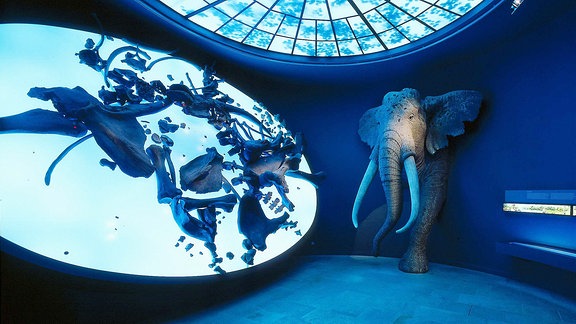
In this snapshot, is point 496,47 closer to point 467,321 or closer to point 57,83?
point 467,321

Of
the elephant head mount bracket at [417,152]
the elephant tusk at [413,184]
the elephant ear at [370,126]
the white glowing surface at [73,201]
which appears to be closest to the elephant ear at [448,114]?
the elephant head mount bracket at [417,152]

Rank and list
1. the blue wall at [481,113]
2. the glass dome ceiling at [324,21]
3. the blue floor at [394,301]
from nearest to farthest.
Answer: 1. the blue floor at [394,301]
2. the blue wall at [481,113]
3. the glass dome ceiling at [324,21]

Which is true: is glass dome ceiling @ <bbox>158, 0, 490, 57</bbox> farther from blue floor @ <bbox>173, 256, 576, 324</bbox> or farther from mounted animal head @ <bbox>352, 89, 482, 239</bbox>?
blue floor @ <bbox>173, 256, 576, 324</bbox>

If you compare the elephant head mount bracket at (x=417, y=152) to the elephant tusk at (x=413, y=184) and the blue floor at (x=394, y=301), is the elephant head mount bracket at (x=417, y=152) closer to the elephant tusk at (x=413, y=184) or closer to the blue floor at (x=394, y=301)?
the elephant tusk at (x=413, y=184)

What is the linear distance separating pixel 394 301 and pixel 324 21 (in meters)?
5.09

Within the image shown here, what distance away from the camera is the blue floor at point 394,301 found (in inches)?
111

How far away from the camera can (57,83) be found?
9.00 feet

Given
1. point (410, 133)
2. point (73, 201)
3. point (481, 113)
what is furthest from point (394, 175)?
point (73, 201)

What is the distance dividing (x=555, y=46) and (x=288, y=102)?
530 centimetres

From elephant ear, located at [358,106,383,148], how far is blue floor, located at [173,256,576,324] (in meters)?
2.98

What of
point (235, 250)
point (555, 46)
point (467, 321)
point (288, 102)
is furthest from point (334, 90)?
point (467, 321)

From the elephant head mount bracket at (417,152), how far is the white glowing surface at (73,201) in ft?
10.4

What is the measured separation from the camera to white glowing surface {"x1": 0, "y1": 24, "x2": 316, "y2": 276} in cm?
214

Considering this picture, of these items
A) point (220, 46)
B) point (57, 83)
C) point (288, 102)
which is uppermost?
point (220, 46)
